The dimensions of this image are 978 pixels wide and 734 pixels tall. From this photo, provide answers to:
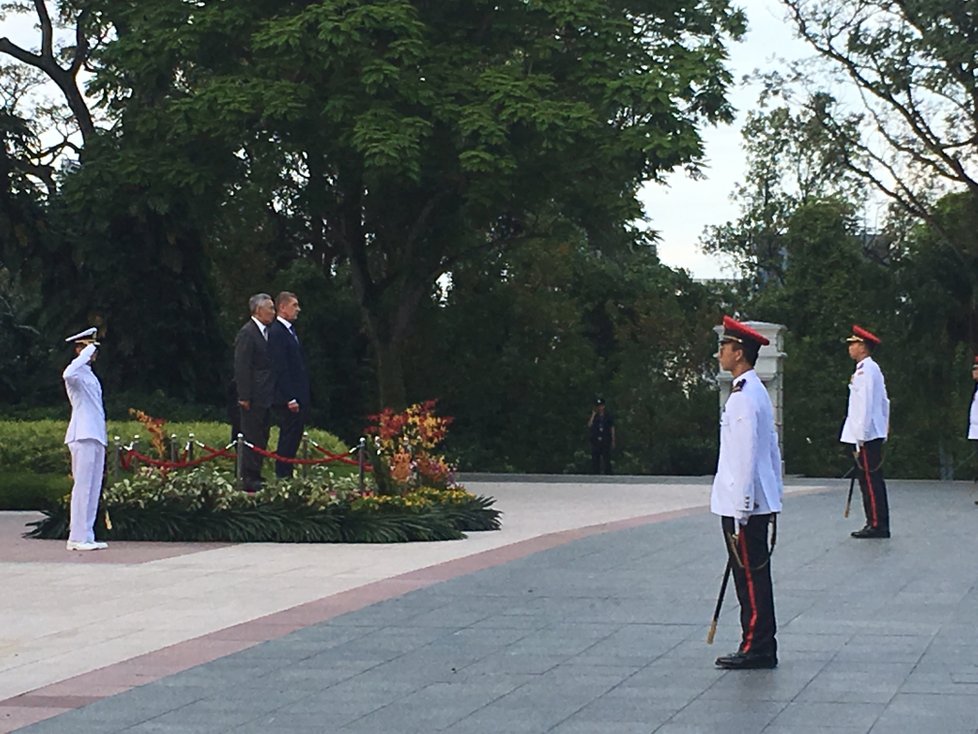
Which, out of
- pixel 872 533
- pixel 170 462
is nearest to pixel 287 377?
pixel 170 462

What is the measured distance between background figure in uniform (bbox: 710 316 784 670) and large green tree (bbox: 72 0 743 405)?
672 inches

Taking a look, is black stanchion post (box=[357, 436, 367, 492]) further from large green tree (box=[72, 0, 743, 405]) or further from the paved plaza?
large green tree (box=[72, 0, 743, 405])

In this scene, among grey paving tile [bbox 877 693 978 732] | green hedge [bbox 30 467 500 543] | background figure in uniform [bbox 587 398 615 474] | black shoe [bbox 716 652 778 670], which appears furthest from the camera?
background figure in uniform [bbox 587 398 615 474]

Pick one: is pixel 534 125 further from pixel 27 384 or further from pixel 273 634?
pixel 273 634

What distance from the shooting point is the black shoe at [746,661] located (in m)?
9.39

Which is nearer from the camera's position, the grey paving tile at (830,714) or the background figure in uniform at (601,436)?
the grey paving tile at (830,714)

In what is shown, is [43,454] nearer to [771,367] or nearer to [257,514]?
[257,514]

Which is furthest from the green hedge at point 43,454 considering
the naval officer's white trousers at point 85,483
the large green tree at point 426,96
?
the large green tree at point 426,96

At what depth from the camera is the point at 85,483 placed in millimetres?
16094

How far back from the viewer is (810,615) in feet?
37.8

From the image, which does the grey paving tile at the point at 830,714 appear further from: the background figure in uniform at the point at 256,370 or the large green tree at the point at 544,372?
the large green tree at the point at 544,372

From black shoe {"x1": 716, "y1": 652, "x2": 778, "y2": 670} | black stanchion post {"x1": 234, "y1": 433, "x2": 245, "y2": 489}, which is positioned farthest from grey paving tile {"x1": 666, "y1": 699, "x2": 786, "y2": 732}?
black stanchion post {"x1": 234, "y1": 433, "x2": 245, "y2": 489}

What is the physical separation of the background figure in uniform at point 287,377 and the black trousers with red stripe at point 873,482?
5.36 m

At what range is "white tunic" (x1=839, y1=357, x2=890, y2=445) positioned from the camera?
16625 millimetres
